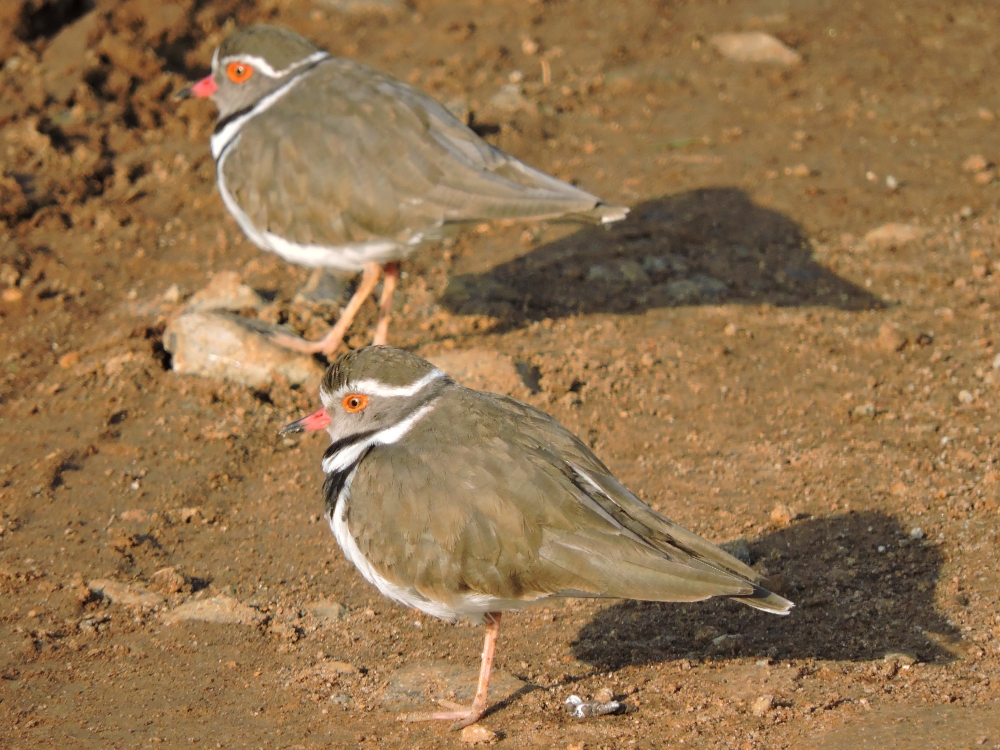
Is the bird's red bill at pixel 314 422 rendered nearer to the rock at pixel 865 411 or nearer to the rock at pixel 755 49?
the rock at pixel 865 411

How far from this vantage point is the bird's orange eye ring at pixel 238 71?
7680 mm

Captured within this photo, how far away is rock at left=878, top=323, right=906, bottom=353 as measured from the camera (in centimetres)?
715

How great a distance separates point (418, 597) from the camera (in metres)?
4.55

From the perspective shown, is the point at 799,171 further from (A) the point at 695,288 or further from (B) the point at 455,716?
(B) the point at 455,716

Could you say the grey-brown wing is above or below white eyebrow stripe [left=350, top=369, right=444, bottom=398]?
above

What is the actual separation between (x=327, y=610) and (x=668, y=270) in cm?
398

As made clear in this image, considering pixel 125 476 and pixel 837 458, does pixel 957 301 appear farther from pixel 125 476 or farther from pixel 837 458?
pixel 125 476

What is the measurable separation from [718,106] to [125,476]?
6.60 metres

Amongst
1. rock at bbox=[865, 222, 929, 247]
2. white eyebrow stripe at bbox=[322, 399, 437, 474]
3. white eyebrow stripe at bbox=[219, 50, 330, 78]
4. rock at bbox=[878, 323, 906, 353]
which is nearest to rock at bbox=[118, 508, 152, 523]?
white eyebrow stripe at bbox=[322, 399, 437, 474]

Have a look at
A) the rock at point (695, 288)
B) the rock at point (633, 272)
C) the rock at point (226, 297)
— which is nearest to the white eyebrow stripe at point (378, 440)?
the rock at point (226, 297)

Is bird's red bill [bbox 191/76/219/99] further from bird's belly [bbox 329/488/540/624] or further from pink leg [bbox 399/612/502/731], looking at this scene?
pink leg [bbox 399/612/502/731]

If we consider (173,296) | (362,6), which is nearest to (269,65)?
(173,296)

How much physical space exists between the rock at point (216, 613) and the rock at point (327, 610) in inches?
9.8

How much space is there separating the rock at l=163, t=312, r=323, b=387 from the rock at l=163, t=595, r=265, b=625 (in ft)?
6.54
